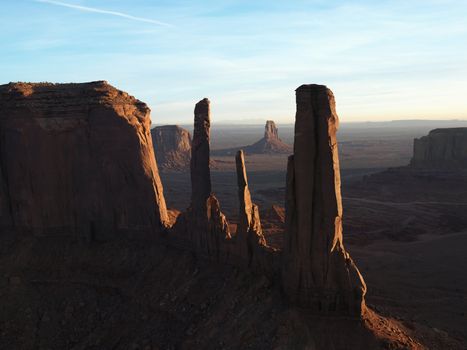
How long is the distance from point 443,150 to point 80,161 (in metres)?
103

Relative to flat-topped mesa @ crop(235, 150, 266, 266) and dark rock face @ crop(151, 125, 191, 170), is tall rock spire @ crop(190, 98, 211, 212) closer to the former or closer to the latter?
flat-topped mesa @ crop(235, 150, 266, 266)

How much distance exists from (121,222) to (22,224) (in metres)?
9.69

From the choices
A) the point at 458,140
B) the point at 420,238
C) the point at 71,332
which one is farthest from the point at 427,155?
the point at 71,332

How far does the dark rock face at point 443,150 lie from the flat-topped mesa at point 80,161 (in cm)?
Answer: 9667

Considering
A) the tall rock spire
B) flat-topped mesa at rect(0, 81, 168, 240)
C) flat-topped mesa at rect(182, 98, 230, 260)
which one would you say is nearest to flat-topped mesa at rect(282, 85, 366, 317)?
flat-topped mesa at rect(182, 98, 230, 260)

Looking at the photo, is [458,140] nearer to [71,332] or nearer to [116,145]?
[116,145]

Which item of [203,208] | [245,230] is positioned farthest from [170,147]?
[245,230]

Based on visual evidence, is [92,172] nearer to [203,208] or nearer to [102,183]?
[102,183]

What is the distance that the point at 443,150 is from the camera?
119 meters

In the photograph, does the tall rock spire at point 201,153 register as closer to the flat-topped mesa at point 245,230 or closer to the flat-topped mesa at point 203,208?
the flat-topped mesa at point 203,208

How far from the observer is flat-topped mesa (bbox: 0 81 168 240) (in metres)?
39.8

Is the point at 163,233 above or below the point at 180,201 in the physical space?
above

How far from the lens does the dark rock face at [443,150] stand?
382 ft

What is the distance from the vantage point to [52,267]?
128 ft
